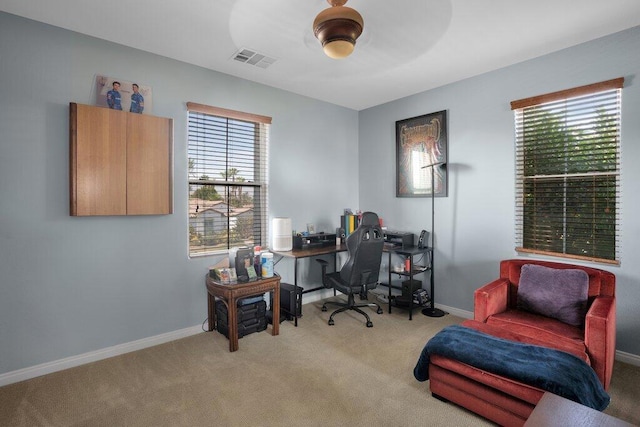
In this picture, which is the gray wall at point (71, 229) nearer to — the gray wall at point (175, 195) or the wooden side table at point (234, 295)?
the gray wall at point (175, 195)

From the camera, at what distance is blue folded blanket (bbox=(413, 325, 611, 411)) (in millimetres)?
1725

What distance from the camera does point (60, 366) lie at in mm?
2596

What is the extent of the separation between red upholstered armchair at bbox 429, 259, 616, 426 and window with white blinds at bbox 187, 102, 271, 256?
2383 millimetres

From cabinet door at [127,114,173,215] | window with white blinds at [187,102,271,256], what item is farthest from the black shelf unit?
cabinet door at [127,114,173,215]

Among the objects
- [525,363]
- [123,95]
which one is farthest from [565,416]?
[123,95]

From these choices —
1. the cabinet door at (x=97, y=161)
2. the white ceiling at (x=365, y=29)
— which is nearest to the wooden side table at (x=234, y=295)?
the cabinet door at (x=97, y=161)

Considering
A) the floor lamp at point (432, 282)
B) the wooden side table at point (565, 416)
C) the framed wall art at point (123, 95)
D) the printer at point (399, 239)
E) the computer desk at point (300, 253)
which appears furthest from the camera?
the printer at point (399, 239)

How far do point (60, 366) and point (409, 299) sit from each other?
3.31m

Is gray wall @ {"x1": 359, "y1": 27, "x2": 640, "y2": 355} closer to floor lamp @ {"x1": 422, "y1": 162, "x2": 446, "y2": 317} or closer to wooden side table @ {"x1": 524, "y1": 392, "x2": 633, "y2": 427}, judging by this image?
floor lamp @ {"x1": 422, "y1": 162, "x2": 446, "y2": 317}

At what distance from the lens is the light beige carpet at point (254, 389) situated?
6.68ft

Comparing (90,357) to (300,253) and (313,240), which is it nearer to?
(300,253)

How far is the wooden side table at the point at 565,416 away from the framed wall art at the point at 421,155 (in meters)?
2.62

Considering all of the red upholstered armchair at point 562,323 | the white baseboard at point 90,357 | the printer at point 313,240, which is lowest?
the white baseboard at point 90,357

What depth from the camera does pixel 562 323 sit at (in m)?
2.47
